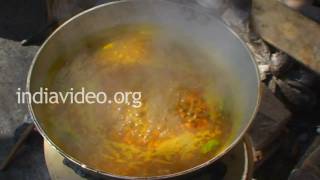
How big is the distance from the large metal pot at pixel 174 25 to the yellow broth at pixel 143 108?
0.24 feet

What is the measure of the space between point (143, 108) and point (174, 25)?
636 mm

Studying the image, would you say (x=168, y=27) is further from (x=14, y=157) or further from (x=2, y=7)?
(x=2, y=7)

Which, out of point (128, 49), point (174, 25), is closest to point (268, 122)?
point (174, 25)

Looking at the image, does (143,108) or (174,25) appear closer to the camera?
(143,108)

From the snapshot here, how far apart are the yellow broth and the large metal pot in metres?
0.07

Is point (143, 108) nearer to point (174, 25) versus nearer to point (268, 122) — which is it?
point (174, 25)

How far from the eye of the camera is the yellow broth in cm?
258

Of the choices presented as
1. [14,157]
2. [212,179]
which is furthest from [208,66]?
[14,157]

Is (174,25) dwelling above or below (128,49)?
above

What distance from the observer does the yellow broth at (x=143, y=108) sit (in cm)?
258

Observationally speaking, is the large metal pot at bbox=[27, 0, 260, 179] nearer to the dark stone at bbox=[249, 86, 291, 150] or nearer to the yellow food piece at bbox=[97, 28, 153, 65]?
the yellow food piece at bbox=[97, 28, 153, 65]

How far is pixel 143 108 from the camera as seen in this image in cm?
281

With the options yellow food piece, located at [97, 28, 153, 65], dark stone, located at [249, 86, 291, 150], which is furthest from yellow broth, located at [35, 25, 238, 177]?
dark stone, located at [249, 86, 291, 150]

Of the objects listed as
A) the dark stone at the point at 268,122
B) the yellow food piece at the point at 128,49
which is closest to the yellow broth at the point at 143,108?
the yellow food piece at the point at 128,49
